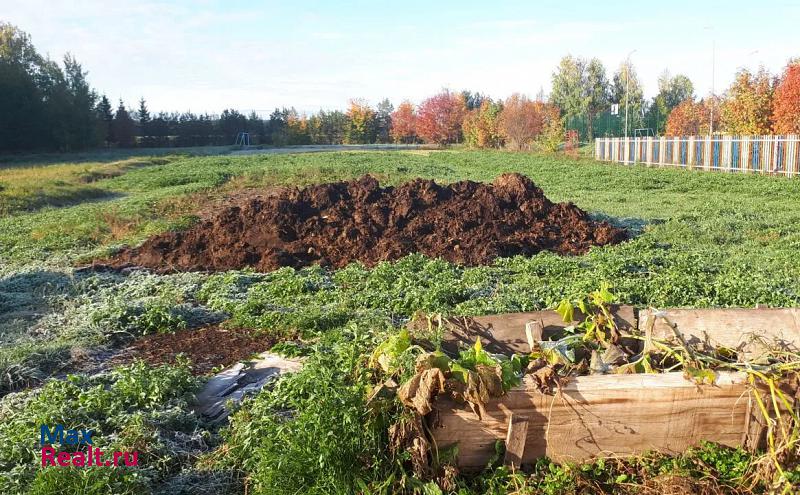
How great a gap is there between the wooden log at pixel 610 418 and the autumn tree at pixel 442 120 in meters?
76.3

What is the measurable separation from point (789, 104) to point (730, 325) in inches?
1250

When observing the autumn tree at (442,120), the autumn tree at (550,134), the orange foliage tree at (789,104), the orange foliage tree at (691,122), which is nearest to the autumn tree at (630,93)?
the autumn tree at (550,134)

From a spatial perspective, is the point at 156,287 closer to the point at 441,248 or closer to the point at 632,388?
the point at 441,248

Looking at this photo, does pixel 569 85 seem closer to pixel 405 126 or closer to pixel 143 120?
pixel 405 126

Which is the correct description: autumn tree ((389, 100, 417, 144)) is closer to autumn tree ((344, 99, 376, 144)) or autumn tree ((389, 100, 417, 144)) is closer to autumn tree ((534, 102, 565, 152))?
autumn tree ((344, 99, 376, 144))

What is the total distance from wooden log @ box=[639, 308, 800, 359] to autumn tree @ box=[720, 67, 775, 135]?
3330cm

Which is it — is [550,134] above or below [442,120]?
below

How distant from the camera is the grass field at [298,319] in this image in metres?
3.22

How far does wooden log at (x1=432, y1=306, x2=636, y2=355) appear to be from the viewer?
158 inches

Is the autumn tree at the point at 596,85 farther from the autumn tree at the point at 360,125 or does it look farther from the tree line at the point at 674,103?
the autumn tree at the point at 360,125

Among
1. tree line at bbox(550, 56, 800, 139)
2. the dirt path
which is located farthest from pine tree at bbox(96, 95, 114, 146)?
tree line at bbox(550, 56, 800, 139)

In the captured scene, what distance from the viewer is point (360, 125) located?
8450 cm

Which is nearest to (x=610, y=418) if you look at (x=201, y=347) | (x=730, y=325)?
(x=730, y=325)

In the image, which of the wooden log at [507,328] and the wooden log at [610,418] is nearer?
the wooden log at [610,418]
